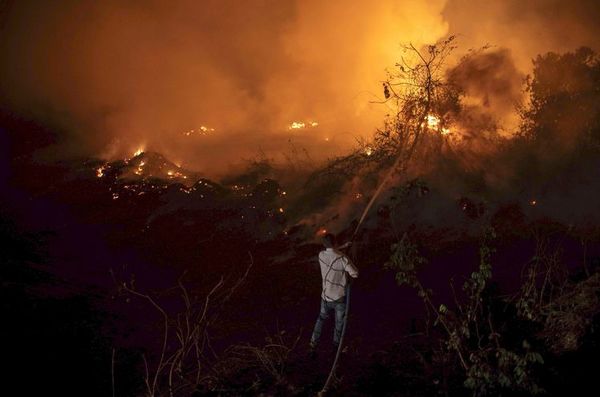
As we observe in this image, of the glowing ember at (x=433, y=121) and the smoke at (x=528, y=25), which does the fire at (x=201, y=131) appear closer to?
the glowing ember at (x=433, y=121)

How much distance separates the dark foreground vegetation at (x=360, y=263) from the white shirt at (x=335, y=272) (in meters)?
0.68

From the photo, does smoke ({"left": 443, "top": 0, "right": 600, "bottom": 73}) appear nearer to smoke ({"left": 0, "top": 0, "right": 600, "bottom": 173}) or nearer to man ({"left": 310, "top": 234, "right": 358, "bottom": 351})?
smoke ({"left": 0, "top": 0, "right": 600, "bottom": 173})

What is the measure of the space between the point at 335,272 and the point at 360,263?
9.62 feet

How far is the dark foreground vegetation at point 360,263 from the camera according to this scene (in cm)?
500

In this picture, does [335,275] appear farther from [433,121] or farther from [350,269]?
[433,121]

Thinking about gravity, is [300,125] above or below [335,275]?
above

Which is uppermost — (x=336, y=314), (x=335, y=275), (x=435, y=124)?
(x=435, y=124)

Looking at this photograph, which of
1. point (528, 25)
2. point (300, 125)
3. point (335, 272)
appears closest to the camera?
point (335, 272)

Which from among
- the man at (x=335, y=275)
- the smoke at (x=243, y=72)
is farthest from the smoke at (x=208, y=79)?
the man at (x=335, y=275)

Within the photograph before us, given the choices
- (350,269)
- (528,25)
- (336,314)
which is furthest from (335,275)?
(528,25)

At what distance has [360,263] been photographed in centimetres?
828

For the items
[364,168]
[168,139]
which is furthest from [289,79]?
[364,168]

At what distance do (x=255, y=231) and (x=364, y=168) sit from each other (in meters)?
3.08

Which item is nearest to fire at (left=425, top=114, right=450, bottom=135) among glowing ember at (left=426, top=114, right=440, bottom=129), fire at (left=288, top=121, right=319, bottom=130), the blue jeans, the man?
glowing ember at (left=426, top=114, right=440, bottom=129)
